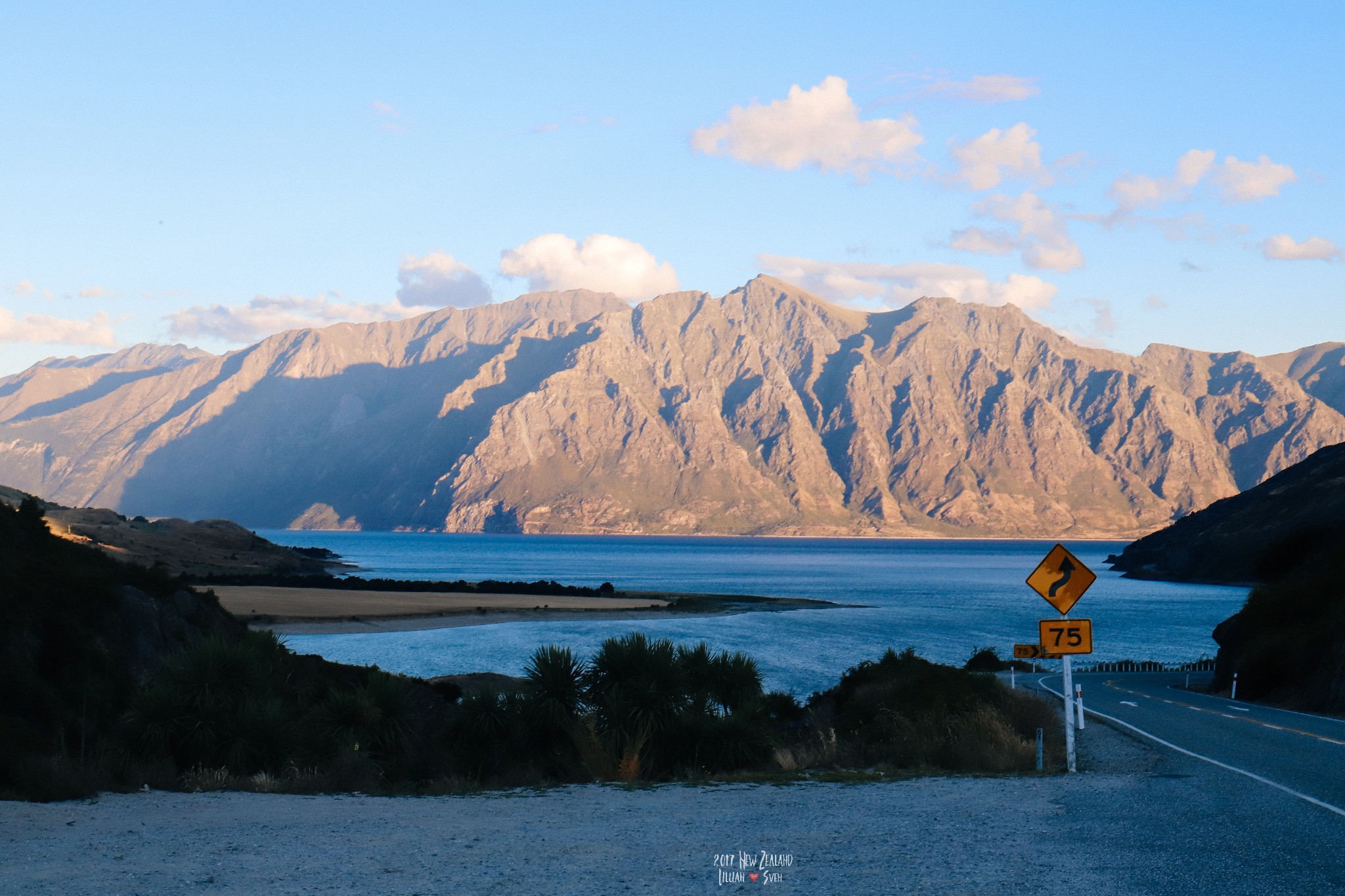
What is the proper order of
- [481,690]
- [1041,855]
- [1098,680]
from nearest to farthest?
[1041,855]
[481,690]
[1098,680]

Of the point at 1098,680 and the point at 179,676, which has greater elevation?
the point at 179,676

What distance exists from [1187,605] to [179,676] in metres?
103

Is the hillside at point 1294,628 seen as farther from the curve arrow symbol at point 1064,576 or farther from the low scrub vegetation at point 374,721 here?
the curve arrow symbol at point 1064,576

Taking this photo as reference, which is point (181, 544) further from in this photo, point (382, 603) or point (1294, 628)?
point (1294, 628)

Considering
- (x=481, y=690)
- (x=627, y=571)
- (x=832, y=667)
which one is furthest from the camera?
(x=627, y=571)

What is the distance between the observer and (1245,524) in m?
142

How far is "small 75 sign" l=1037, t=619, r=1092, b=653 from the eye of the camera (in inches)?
582

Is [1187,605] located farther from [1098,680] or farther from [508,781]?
[508,781]

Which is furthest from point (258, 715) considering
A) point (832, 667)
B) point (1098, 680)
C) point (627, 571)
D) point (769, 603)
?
point (627, 571)

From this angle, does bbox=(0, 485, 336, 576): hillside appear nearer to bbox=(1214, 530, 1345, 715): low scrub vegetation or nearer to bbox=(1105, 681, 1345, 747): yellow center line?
bbox=(1105, 681, 1345, 747): yellow center line

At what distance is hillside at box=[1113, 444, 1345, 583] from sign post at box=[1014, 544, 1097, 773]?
327ft

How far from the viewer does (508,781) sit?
15.8m

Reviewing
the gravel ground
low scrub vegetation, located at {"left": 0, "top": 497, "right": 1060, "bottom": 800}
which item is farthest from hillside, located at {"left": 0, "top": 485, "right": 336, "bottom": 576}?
the gravel ground

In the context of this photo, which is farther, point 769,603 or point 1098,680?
point 769,603
